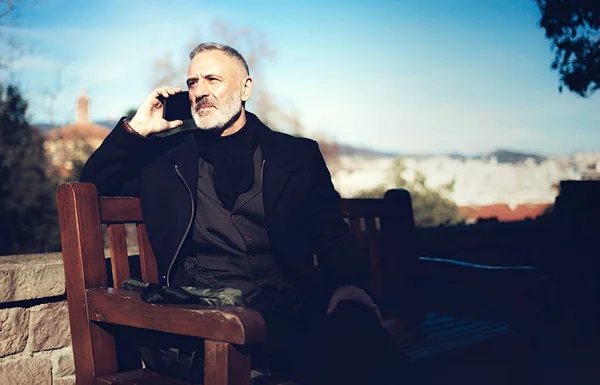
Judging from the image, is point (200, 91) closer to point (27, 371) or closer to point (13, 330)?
point (13, 330)

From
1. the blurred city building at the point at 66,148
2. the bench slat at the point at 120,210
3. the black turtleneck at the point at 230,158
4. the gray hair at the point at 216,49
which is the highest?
the blurred city building at the point at 66,148

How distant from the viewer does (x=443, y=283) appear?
3.39 meters

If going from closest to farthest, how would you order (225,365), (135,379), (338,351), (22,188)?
1. (225,365)
2. (135,379)
3. (338,351)
4. (22,188)

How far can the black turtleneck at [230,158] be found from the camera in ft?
9.30

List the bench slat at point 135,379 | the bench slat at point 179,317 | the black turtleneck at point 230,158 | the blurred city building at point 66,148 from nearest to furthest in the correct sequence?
the bench slat at point 179,317 < the bench slat at point 135,379 < the black turtleneck at point 230,158 < the blurred city building at point 66,148

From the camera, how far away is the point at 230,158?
9.53 feet

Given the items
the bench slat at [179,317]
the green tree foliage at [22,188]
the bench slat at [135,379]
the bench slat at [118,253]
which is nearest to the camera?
the bench slat at [179,317]

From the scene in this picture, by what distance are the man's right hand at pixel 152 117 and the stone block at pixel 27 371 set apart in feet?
3.20

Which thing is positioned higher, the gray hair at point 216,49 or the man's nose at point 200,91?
the gray hair at point 216,49

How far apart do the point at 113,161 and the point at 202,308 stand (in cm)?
99

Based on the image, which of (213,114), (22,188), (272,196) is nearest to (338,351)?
(272,196)

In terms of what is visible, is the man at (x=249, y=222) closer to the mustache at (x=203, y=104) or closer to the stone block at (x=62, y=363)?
the mustache at (x=203, y=104)

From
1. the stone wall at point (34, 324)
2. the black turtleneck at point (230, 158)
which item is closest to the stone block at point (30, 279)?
the stone wall at point (34, 324)

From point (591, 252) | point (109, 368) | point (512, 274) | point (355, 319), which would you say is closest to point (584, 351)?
point (512, 274)
